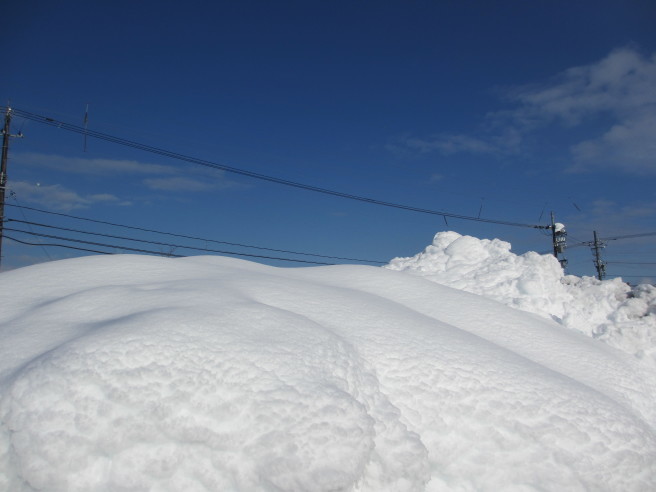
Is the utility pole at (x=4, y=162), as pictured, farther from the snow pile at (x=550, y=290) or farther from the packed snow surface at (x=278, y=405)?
the snow pile at (x=550, y=290)

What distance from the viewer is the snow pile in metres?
7.09

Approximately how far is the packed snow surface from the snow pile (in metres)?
2.91

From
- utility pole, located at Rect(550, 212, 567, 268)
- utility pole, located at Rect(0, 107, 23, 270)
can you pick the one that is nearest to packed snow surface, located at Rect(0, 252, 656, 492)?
utility pole, located at Rect(0, 107, 23, 270)

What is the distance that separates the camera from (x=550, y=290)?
27.9 feet

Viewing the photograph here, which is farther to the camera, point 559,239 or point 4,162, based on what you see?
point 559,239

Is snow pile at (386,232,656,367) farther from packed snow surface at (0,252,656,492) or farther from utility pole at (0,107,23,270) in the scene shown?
utility pole at (0,107,23,270)

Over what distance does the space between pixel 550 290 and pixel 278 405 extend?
7.53m

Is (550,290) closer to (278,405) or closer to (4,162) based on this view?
(278,405)

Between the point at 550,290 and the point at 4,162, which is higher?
the point at 4,162

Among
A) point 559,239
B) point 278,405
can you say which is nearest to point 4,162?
point 278,405

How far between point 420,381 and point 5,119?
17.6 metres

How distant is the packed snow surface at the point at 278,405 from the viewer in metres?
2.37


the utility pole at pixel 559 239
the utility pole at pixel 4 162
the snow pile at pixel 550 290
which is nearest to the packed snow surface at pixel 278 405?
the snow pile at pixel 550 290

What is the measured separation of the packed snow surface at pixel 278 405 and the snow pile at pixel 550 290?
9.55ft
